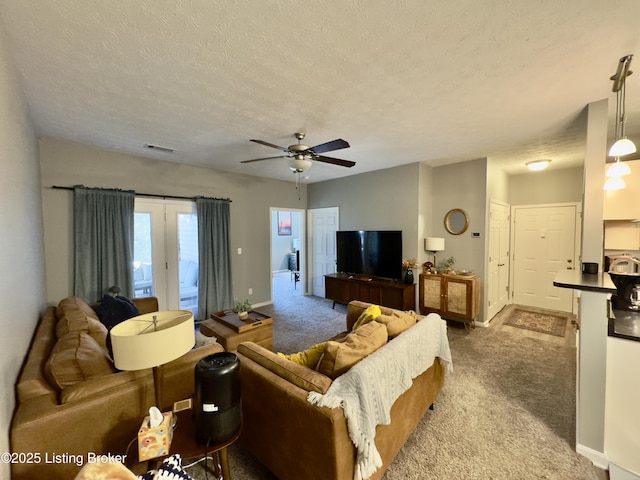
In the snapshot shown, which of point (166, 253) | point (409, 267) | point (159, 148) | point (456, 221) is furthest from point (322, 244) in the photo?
point (159, 148)

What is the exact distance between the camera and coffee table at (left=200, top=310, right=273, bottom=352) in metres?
2.93

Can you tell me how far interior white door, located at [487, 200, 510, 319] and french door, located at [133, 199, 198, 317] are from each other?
5.00m

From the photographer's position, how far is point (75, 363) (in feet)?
5.15

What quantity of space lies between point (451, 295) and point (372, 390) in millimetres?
3230

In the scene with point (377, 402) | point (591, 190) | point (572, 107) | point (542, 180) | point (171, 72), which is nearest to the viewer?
point (377, 402)

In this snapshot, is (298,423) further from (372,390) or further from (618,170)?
(618,170)

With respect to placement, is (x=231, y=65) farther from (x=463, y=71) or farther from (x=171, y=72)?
(x=463, y=71)

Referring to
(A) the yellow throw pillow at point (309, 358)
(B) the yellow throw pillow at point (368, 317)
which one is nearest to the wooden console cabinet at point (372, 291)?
(B) the yellow throw pillow at point (368, 317)

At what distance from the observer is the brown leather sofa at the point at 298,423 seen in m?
1.28

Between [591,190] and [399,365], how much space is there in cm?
228

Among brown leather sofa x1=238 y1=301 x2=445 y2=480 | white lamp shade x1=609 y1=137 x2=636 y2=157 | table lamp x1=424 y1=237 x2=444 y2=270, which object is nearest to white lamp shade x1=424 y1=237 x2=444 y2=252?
table lamp x1=424 y1=237 x2=444 y2=270

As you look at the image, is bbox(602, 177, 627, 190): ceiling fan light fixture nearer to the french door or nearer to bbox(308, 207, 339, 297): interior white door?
bbox(308, 207, 339, 297): interior white door

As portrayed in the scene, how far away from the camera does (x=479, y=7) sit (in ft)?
4.42

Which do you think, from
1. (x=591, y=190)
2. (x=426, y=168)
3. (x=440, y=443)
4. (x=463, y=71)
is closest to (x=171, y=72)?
(x=463, y=71)
